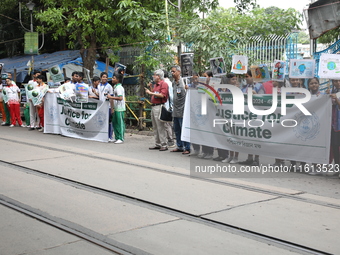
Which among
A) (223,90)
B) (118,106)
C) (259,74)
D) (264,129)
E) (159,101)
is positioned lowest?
(264,129)

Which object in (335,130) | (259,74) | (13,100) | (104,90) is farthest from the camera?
(13,100)

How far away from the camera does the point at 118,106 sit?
1244cm

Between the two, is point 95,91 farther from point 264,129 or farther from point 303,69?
point 303,69

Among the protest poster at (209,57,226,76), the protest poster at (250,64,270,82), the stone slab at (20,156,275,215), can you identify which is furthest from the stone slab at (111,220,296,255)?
the protest poster at (209,57,226,76)

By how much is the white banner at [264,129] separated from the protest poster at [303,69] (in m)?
0.55

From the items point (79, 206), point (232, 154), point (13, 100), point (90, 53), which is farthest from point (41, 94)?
point (79, 206)

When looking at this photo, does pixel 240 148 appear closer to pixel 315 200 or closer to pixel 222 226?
pixel 315 200

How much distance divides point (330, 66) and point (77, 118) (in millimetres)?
7641

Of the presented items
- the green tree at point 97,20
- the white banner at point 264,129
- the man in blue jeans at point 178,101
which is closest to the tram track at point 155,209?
the white banner at point 264,129

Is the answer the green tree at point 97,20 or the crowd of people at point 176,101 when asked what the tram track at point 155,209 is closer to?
the crowd of people at point 176,101

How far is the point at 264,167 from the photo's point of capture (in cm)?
919

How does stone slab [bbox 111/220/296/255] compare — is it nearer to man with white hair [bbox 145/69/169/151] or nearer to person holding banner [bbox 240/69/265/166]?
person holding banner [bbox 240/69/265/166]

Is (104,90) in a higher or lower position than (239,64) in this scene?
lower

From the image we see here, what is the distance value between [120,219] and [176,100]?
5.49m
